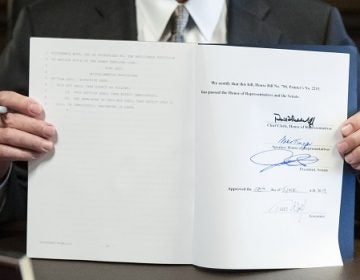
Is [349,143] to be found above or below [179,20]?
below

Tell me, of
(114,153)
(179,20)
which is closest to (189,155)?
(114,153)

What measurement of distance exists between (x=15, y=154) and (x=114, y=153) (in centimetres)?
12

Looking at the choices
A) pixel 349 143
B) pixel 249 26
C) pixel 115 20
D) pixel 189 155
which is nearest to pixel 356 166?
pixel 349 143

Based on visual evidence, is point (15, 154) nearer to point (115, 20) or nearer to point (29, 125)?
point (29, 125)

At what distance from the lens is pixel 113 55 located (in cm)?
67

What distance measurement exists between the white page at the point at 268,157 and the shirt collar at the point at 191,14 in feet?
0.80

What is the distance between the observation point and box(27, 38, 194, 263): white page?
0.67 meters

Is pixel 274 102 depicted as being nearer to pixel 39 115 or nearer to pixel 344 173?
pixel 344 173

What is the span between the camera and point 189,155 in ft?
2.18

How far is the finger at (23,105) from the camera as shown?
674 mm
